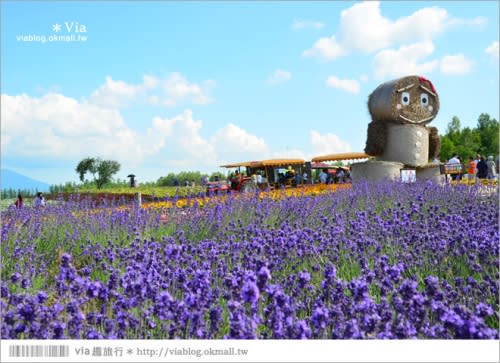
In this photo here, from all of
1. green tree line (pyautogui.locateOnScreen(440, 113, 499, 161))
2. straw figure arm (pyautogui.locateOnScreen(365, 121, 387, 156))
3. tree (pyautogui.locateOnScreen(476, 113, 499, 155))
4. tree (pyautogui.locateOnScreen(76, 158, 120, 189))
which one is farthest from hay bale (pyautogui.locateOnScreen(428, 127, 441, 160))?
tree (pyautogui.locateOnScreen(476, 113, 499, 155))

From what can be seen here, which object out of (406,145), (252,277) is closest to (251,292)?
(252,277)

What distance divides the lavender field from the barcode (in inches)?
13.0

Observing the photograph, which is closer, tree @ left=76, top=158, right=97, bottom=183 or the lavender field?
the lavender field

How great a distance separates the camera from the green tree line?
54.2 m

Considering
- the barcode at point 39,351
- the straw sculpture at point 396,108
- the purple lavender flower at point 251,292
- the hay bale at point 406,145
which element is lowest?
the barcode at point 39,351

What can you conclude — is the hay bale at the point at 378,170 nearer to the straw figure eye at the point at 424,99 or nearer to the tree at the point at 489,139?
the straw figure eye at the point at 424,99

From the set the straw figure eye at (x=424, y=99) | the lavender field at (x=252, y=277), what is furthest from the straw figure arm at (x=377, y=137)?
the lavender field at (x=252, y=277)

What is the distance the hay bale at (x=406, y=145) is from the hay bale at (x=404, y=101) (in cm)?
30

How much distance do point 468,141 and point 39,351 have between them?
59129 mm

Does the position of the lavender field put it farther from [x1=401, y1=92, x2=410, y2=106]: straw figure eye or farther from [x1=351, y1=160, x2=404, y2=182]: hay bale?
[x1=401, y1=92, x2=410, y2=106]: straw figure eye

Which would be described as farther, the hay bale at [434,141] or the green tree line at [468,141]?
the green tree line at [468,141]

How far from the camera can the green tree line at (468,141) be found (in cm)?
5422

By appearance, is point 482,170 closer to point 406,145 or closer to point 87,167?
point 406,145

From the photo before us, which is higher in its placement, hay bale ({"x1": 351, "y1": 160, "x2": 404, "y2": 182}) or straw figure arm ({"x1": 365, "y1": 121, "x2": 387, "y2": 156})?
straw figure arm ({"x1": 365, "y1": 121, "x2": 387, "y2": 156})
